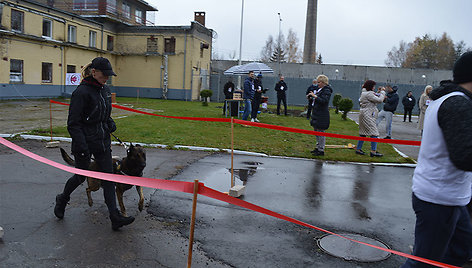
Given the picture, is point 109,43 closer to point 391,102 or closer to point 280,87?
point 280,87

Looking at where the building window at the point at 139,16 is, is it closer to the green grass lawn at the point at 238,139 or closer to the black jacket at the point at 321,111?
the green grass lawn at the point at 238,139

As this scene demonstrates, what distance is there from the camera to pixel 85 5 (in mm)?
36156

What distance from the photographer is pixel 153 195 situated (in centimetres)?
575

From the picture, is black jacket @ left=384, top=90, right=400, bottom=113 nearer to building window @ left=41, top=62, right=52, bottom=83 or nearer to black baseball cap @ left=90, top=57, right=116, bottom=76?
black baseball cap @ left=90, top=57, right=116, bottom=76

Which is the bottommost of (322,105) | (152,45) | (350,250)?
(350,250)

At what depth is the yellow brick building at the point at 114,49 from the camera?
27.2 m

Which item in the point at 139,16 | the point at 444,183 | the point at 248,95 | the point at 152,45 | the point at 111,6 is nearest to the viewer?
the point at 444,183

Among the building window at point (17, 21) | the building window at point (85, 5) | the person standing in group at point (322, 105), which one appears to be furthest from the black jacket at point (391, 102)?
the building window at point (85, 5)

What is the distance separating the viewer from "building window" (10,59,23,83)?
25578 millimetres

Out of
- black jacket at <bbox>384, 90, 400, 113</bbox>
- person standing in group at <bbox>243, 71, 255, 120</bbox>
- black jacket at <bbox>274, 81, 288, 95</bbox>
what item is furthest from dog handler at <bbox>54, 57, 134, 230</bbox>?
black jacket at <bbox>274, 81, 288, 95</bbox>

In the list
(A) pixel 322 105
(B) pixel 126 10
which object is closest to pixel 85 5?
(B) pixel 126 10

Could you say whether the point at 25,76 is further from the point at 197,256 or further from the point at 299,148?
the point at 197,256

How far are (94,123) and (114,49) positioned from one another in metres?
35.8

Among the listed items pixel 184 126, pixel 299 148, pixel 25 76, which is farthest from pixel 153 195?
pixel 25 76
